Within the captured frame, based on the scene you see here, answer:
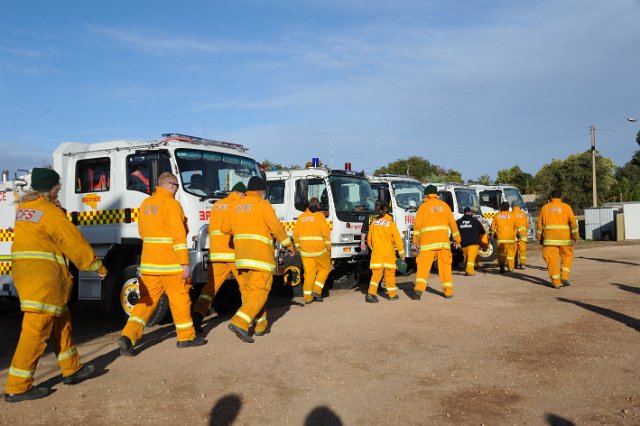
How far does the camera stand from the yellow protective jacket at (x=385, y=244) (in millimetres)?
9969

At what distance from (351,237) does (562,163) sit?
3837 centimetres

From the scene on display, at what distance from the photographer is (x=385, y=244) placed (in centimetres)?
997

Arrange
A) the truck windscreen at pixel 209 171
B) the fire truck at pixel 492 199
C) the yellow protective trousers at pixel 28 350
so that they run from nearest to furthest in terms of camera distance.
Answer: the yellow protective trousers at pixel 28 350 → the truck windscreen at pixel 209 171 → the fire truck at pixel 492 199

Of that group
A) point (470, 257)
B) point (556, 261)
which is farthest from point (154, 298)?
point (470, 257)

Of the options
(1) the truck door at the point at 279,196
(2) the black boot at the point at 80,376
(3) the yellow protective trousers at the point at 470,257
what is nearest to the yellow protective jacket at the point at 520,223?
(3) the yellow protective trousers at the point at 470,257

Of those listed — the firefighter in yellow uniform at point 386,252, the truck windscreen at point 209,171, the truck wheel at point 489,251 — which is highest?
the truck windscreen at point 209,171

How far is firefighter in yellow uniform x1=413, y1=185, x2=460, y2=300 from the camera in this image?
975cm

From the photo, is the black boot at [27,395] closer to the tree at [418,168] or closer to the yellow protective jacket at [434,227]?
the yellow protective jacket at [434,227]

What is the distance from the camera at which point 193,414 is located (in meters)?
4.48

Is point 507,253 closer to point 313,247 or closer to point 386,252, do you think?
point 386,252

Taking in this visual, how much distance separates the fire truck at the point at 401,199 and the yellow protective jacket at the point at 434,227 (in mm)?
3418

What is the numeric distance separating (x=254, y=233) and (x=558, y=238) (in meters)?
6.73

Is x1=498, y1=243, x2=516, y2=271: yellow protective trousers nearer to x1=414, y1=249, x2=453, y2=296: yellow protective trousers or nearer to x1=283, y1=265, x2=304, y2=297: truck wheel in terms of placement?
x1=414, y1=249, x2=453, y2=296: yellow protective trousers

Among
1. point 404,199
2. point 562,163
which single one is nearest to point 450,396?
point 404,199
